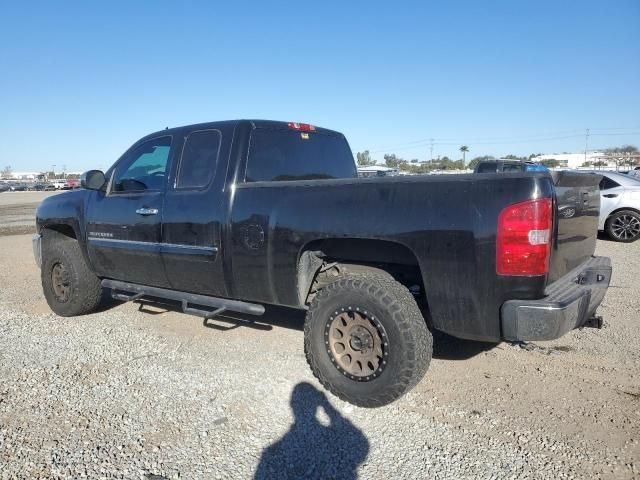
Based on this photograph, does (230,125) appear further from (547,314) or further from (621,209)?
(621,209)

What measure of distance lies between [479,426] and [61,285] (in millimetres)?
4717

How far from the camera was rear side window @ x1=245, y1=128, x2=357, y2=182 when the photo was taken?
14.0 ft

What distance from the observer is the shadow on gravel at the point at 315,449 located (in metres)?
2.72

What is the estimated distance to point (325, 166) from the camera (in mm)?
4922

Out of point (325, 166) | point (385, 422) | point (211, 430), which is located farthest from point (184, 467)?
point (325, 166)

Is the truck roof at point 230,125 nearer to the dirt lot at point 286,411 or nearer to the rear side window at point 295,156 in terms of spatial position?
the rear side window at point 295,156

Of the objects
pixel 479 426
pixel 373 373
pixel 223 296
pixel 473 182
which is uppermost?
pixel 473 182

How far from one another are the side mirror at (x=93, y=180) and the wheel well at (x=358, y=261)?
8.38 feet

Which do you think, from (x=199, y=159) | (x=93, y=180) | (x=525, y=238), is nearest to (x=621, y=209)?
(x=525, y=238)

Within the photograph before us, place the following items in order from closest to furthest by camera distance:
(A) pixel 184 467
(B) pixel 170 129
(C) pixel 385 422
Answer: (A) pixel 184 467 → (C) pixel 385 422 → (B) pixel 170 129

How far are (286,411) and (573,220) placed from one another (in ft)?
7.58

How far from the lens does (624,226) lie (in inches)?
410

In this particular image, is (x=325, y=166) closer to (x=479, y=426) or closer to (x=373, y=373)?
(x=373, y=373)

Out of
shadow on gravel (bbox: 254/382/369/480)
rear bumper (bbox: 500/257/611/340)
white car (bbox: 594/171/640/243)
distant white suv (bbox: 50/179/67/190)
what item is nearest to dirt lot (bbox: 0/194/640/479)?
shadow on gravel (bbox: 254/382/369/480)
